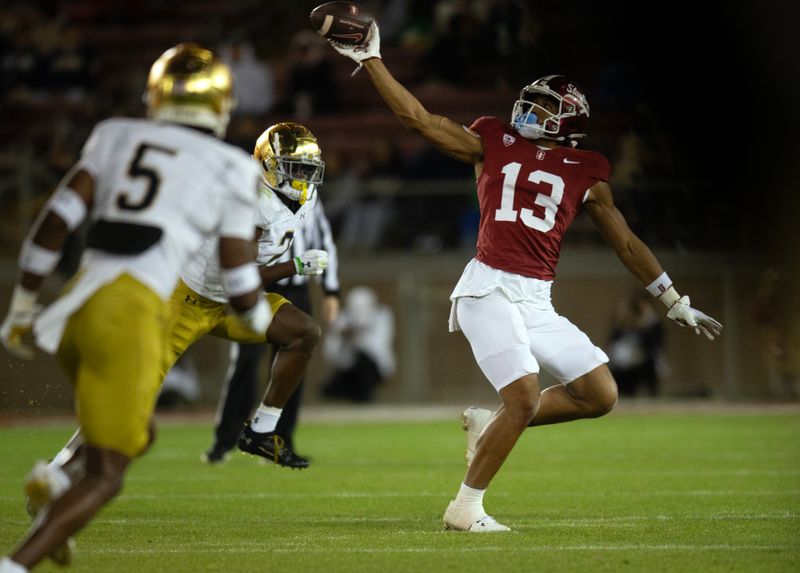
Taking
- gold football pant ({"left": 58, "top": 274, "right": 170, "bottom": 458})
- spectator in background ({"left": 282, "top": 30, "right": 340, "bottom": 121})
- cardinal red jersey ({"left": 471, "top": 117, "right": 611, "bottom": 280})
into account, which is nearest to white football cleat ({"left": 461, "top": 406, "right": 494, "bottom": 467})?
cardinal red jersey ({"left": 471, "top": 117, "right": 611, "bottom": 280})

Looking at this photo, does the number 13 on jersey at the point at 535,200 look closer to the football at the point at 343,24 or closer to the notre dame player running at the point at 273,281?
the football at the point at 343,24

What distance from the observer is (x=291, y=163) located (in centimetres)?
688

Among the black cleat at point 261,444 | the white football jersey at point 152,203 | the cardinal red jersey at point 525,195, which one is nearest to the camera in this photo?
the white football jersey at point 152,203

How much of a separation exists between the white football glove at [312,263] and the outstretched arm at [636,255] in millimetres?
1293

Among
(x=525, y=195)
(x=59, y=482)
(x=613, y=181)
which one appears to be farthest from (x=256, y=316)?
(x=613, y=181)

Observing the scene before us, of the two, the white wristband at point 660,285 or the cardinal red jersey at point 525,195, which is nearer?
the cardinal red jersey at point 525,195

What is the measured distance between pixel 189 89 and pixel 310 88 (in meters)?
12.2

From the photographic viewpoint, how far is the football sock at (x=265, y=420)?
22.2 ft

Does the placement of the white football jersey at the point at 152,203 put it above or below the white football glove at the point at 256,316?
above

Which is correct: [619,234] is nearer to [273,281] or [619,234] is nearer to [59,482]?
[273,281]

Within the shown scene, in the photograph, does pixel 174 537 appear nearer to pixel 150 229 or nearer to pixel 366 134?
pixel 150 229

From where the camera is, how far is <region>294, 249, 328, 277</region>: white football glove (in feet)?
21.5

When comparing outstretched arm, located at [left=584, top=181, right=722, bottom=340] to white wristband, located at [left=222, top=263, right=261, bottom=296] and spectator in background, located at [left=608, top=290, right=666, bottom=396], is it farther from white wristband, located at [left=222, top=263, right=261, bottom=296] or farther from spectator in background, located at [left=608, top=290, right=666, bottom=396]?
spectator in background, located at [left=608, top=290, right=666, bottom=396]

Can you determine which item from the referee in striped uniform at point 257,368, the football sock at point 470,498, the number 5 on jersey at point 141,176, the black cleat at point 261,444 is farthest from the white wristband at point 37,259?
the referee in striped uniform at point 257,368
